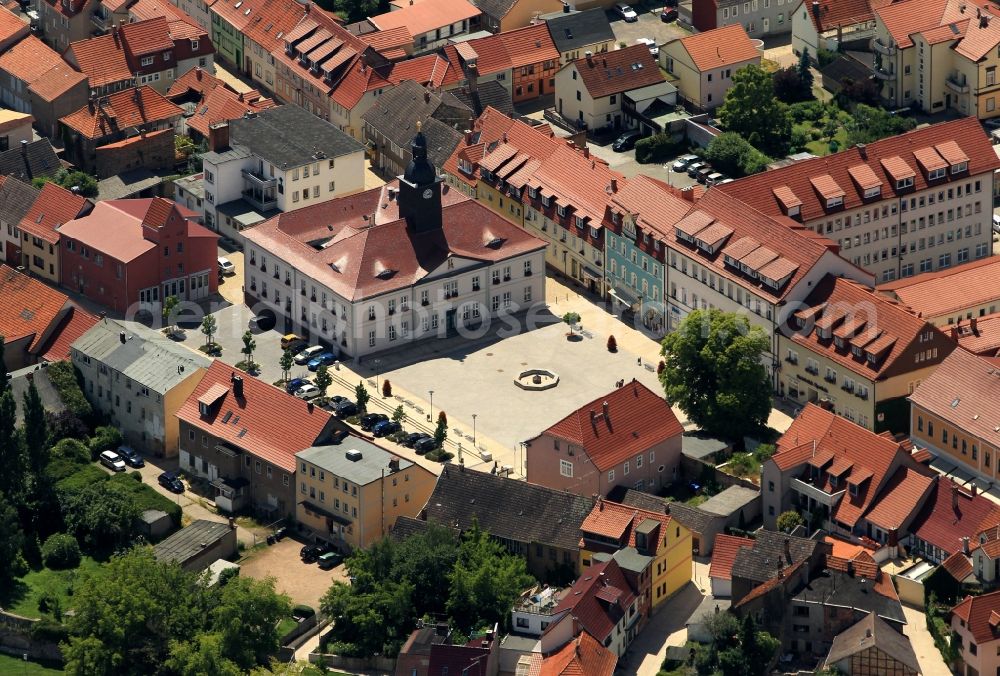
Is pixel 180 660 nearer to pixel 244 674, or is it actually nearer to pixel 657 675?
pixel 244 674

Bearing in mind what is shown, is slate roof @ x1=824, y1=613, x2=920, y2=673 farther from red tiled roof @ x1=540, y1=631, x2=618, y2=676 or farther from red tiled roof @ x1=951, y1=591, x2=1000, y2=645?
red tiled roof @ x1=540, y1=631, x2=618, y2=676

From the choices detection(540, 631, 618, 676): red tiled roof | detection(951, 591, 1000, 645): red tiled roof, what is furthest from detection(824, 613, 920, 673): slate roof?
detection(540, 631, 618, 676): red tiled roof

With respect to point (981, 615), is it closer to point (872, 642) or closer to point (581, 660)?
point (872, 642)

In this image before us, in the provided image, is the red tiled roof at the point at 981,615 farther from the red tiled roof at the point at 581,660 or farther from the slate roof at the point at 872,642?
the red tiled roof at the point at 581,660

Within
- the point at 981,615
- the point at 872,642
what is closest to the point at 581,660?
the point at 872,642

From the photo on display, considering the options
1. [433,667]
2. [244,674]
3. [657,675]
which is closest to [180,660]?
[244,674]

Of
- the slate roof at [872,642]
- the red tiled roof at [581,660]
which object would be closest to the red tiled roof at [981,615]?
the slate roof at [872,642]

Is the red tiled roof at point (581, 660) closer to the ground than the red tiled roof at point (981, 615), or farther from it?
closer to the ground
